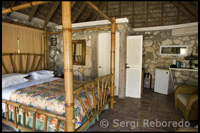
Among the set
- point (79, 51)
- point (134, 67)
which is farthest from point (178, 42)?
point (79, 51)

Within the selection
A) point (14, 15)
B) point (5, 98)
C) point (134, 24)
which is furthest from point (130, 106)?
point (14, 15)

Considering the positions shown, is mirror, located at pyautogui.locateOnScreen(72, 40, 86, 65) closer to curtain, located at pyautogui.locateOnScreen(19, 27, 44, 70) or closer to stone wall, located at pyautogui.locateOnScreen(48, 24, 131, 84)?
stone wall, located at pyautogui.locateOnScreen(48, 24, 131, 84)

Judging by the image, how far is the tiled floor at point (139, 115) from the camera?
2.19 meters

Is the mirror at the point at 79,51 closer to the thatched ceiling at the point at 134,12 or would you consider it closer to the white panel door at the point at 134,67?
the thatched ceiling at the point at 134,12

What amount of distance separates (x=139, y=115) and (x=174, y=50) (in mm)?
3062

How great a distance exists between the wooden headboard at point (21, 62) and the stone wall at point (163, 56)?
4.08 m

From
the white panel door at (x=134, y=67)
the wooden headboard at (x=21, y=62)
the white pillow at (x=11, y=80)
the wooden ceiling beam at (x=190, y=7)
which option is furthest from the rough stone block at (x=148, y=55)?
the white pillow at (x=11, y=80)

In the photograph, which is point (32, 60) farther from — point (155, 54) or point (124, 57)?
point (155, 54)

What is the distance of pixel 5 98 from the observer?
7.21 ft

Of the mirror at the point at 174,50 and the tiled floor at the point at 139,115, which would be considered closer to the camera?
the tiled floor at the point at 139,115

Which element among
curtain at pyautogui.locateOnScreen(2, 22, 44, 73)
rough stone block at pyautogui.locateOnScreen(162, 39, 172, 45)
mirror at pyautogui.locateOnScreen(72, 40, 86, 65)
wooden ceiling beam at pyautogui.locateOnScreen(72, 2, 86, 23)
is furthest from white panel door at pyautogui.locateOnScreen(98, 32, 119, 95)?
rough stone block at pyautogui.locateOnScreen(162, 39, 172, 45)

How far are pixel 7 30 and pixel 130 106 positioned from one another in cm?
389

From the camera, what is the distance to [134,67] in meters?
3.75

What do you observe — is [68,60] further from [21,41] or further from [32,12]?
[32,12]
